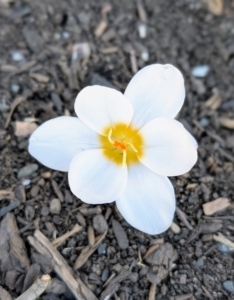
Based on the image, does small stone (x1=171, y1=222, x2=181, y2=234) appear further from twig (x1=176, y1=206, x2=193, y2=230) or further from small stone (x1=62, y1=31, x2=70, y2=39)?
small stone (x1=62, y1=31, x2=70, y2=39)

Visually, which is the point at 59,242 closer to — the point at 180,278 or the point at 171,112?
the point at 180,278

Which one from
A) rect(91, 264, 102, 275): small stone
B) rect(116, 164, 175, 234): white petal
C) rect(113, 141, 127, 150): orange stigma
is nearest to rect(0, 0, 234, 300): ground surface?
rect(91, 264, 102, 275): small stone

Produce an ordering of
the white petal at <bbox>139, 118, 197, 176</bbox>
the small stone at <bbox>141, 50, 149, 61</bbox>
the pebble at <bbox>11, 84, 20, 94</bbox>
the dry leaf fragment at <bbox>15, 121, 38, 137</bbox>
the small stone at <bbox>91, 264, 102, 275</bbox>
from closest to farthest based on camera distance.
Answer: the white petal at <bbox>139, 118, 197, 176</bbox> → the small stone at <bbox>91, 264, 102, 275</bbox> → the dry leaf fragment at <bbox>15, 121, 38, 137</bbox> → the pebble at <bbox>11, 84, 20, 94</bbox> → the small stone at <bbox>141, 50, 149, 61</bbox>

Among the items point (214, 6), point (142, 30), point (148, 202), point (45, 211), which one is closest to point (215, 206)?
point (148, 202)

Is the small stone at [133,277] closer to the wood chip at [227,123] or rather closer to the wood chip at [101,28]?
the wood chip at [227,123]

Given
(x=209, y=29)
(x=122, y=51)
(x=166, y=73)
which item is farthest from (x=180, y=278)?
(x=209, y=29)

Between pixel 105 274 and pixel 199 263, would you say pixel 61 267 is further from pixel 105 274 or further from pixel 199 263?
pixel 199 263

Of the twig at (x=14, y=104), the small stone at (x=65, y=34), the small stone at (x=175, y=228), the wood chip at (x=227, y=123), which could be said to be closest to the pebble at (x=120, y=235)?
the small stone at (x=175, y=228)
